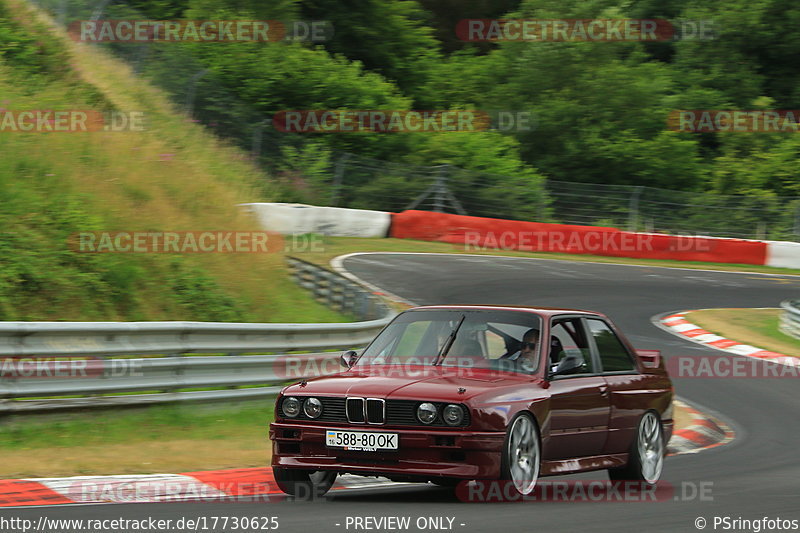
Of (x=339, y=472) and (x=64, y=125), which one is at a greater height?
(x=64, y=125)

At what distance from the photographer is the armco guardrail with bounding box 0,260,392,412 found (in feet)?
30.5

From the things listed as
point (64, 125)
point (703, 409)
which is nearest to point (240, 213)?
point (64, 125)

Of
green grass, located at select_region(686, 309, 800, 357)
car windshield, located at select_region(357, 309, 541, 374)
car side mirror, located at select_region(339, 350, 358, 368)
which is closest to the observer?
car windshield, located at select_region(357, 309, 541, 374)

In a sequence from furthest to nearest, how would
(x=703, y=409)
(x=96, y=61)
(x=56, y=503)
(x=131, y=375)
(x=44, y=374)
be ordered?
(x=96, y=61) → (x=703, y=409) → (x=131, y=375) → (x=44, y=374) → (x=56, y=503)

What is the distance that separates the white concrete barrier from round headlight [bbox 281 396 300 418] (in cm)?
1818

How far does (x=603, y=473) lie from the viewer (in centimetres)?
1002

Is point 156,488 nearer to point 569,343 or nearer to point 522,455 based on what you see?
point 522,455

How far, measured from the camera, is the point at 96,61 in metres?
25.6

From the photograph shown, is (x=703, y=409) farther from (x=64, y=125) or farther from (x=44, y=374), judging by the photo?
(x=64, y=125)

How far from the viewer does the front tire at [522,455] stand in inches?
282

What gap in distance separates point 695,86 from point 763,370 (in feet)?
107

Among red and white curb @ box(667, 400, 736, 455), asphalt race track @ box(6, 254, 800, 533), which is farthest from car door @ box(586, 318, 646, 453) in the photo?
red and white curb @ box(667, 400, 736, 455)

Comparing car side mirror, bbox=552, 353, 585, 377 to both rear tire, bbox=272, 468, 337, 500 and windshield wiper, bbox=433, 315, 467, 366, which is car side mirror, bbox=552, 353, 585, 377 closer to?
windshield wiper, bbox=433, 315, 467, 366

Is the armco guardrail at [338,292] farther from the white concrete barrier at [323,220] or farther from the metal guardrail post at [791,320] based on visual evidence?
the metal guardrail post at [791,320]
